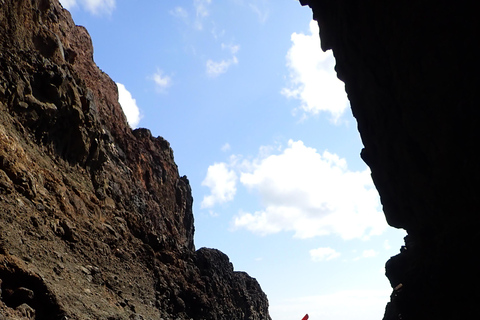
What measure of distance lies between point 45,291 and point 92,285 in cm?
668

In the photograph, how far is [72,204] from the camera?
27.6 meters

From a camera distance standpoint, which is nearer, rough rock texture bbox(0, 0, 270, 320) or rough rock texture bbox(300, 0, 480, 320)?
rough rock texture bbox(300, 0, 480, 320)

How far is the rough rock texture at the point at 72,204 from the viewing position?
19.2 metres

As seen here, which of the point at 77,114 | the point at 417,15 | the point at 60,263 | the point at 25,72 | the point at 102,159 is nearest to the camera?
the point at 417,15

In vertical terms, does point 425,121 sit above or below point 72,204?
below

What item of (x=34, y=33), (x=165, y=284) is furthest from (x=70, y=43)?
(x=165, y=284)

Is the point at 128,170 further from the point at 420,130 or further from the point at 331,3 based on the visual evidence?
the point at 420,130

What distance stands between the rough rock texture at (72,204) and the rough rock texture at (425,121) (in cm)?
1341

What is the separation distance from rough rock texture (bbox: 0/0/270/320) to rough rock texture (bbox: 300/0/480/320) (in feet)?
44.0

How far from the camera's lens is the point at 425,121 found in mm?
13312

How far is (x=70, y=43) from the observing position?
45.2m

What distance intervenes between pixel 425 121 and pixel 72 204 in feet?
70.3

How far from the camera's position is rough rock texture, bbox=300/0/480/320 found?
1122cm

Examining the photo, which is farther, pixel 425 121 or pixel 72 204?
pixel 72 204
